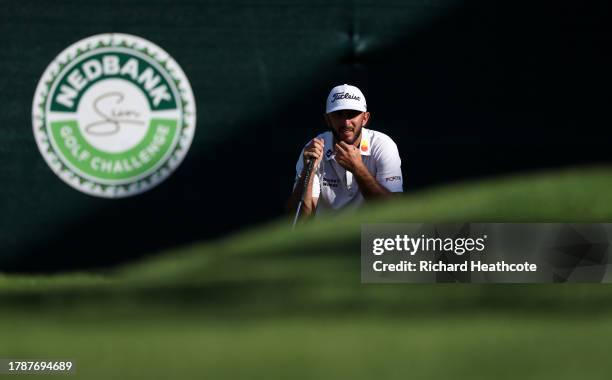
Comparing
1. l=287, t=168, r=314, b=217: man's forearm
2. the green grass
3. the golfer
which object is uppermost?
the golfer

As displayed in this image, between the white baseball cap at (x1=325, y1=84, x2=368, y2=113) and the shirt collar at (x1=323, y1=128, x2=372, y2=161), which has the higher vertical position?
the white baseball cap at (x1=325, y1=84, x2=368, y2=113)

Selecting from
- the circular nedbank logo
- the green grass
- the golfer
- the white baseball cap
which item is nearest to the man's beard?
the golfer

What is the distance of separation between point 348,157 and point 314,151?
0.63 ft

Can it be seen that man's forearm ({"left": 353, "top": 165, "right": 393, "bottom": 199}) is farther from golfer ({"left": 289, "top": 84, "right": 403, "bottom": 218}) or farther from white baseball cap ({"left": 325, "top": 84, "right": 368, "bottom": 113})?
white baseball cap ({"left": 325, "top": 84, "right": 368, "bottom": 113})

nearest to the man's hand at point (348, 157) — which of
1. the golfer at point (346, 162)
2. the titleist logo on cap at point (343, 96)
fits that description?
the golfer at point (346, 162)

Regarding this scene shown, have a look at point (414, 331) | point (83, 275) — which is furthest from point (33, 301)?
point (414, 331)

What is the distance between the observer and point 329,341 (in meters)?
5.57

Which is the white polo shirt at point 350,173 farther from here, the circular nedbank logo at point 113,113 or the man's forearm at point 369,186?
the circular nedbank logo at point 113,113

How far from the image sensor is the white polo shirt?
19.7 ft

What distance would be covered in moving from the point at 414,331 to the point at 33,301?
6.80 ft

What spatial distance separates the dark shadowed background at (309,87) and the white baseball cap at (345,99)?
48 millimetres

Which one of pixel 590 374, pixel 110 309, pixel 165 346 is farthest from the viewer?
pixel 110 309

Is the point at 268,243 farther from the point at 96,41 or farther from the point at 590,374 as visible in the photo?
the point at 590,374

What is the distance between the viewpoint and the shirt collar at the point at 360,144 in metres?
6.00
